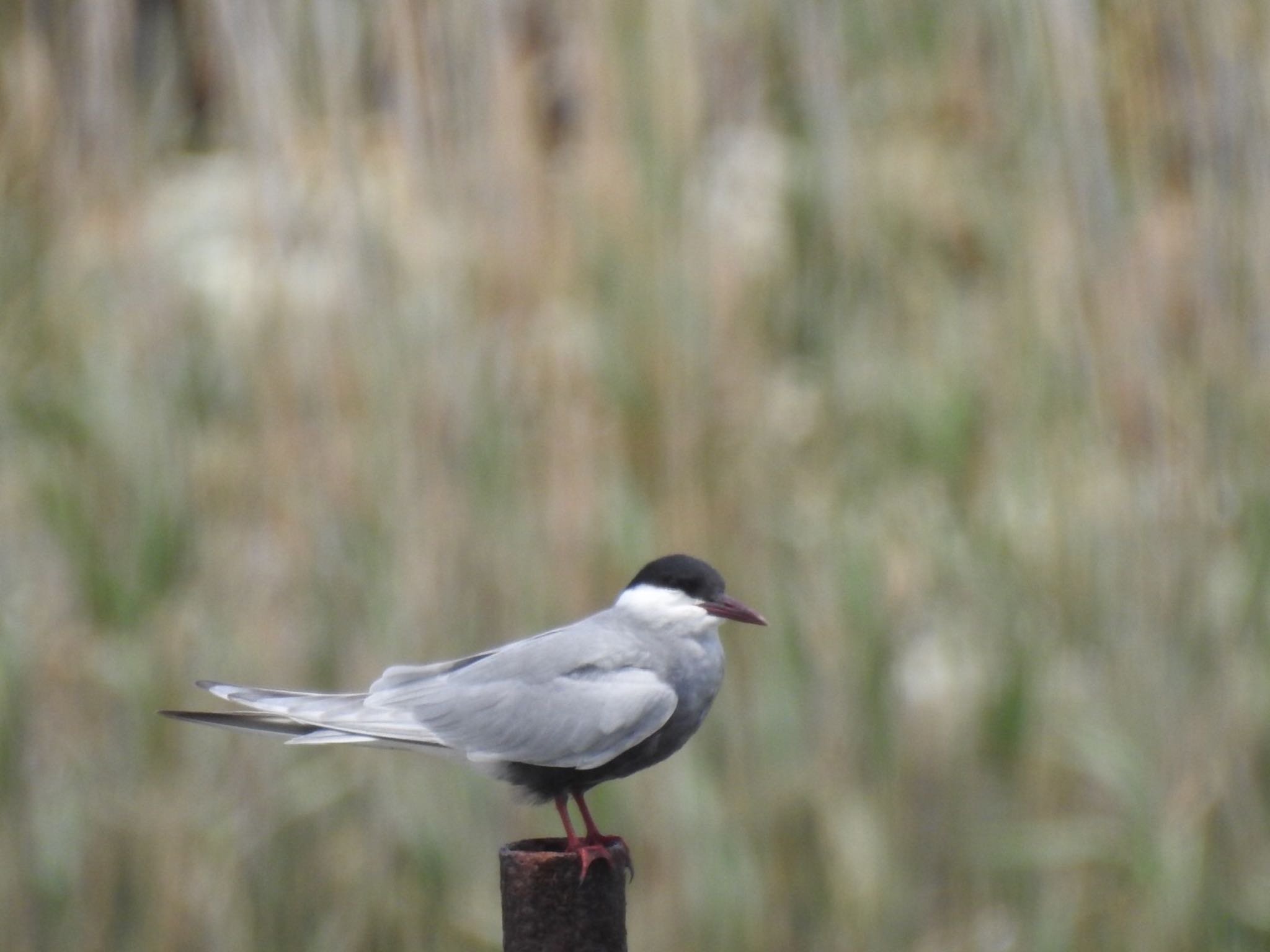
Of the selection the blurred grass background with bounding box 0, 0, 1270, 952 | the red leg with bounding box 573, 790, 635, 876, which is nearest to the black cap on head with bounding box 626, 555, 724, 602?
the red leg with bounding box 573, 790, 635, 876

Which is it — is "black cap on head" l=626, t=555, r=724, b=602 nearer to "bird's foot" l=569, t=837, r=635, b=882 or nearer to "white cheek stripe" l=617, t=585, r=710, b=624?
"white cheek stripe" l=617, t=585, r=710, b=624

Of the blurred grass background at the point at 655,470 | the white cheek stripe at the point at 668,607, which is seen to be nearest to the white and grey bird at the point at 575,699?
the white cheek stripe at the point at 668,607

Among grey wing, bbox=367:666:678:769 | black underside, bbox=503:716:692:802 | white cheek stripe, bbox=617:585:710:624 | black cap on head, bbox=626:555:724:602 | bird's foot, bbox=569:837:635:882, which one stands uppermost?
black cap on head, bbox=626:555:724:602

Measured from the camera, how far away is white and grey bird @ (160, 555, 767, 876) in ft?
4.83

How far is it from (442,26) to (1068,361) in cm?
117

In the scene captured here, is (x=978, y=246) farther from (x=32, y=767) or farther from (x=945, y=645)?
(x=32, y=767)

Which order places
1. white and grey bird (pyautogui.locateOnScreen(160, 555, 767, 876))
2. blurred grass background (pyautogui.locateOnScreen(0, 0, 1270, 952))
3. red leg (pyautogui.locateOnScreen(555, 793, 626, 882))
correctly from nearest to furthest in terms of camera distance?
red leg (pyautogui.locateOnScreen(555, 793, 626, 882)) < white and grey bird (pyautogui.locateOnScreen(160, 555, 767, 876)) < blurred grass background (pyautogui.locateOnScreen(0, 0, 1270, 952))

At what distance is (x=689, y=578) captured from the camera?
1.58 meters

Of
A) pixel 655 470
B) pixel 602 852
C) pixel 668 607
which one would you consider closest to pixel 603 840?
pixel 602 852

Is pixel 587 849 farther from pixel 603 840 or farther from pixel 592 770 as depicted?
pixel 592 770

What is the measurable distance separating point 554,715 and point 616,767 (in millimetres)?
76

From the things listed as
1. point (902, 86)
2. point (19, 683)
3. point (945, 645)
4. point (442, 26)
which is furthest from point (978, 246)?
point (19, 683)

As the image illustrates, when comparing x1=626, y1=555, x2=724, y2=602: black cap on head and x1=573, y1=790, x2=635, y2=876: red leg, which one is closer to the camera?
x1=573, y1=790, x2=635, y2=876: red leg

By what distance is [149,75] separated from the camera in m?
3.07
